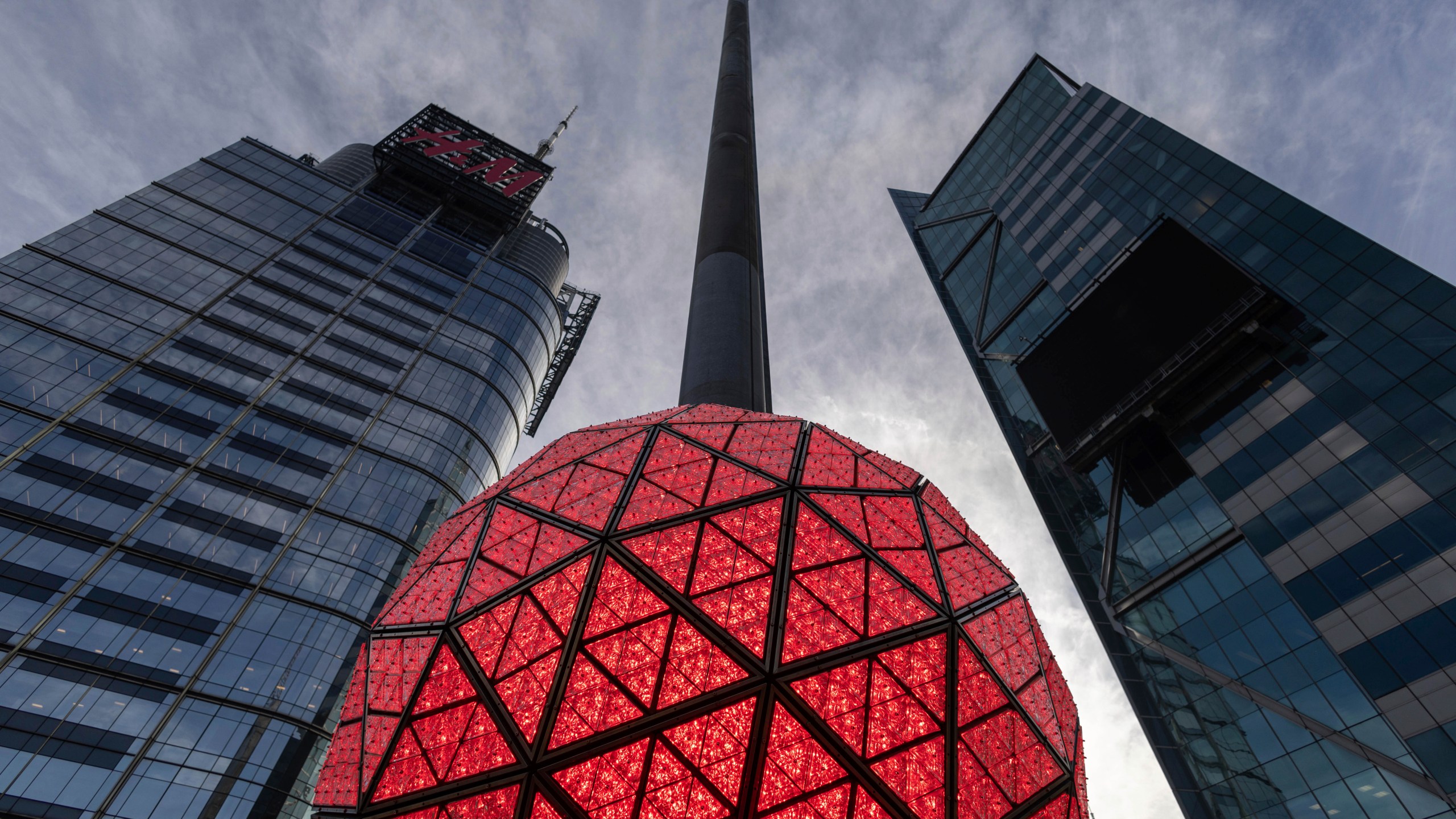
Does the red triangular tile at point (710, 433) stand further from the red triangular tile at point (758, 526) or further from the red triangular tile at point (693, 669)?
the red triangular tile at point (693, 669)

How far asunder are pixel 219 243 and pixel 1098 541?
2723 inches

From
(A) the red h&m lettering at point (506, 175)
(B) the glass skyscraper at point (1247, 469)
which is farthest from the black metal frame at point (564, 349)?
(B) the glass skyscraper at point (1247, 469)

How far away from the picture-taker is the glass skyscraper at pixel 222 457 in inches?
1260

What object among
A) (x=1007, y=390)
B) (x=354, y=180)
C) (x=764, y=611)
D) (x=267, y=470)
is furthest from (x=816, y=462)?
(x=354, y=180)

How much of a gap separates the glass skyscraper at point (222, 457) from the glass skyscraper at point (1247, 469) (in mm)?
44073

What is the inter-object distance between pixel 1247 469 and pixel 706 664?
3143 cm

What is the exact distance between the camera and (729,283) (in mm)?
18719

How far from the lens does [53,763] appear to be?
29.1 meters

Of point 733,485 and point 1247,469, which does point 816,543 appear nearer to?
point 733,485

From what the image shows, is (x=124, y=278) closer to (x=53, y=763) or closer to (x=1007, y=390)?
(x=53, y=763)

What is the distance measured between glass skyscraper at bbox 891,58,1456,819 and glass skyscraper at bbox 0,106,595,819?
145 feet

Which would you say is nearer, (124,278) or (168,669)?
(168,669)

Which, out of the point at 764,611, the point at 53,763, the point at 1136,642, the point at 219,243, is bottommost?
the point at 764,611

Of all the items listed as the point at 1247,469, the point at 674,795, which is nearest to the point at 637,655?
the point at 674,795
